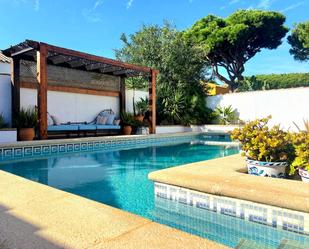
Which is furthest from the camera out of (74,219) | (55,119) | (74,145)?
(55,119)

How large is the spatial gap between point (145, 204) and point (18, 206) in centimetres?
158

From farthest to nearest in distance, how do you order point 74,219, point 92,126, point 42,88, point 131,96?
1. point 131,96
2. point 92,126
3. point 42,88
4. point 74,219

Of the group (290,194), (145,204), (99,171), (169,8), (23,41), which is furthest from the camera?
(169,8)

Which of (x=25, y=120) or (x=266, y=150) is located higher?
(x=25, y=120)

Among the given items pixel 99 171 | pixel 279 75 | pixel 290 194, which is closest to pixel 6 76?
pixel 99 171

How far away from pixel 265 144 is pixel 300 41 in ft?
79.5

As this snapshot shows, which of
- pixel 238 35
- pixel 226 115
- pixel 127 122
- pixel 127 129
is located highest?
pixel 238 35

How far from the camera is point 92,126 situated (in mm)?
10914

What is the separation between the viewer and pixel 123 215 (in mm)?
2127

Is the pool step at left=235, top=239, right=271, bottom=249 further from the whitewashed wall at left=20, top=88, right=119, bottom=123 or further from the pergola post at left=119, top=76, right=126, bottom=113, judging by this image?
the pergola post at left=119, top=76, right=126, bottom=113

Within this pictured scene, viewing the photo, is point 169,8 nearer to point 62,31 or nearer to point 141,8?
point 141,8

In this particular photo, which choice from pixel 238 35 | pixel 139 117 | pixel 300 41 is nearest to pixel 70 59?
pixel 139 117

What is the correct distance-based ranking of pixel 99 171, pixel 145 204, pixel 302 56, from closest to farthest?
pixel 145 204, pixel 99 171, pixel 302 56

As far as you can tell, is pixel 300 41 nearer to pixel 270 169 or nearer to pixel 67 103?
pixel 67 103
